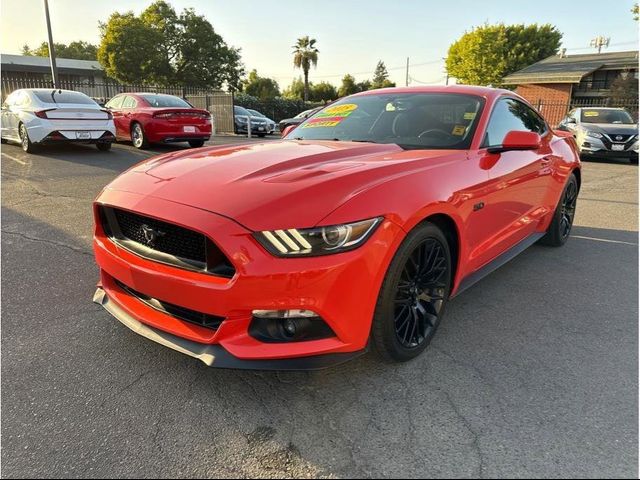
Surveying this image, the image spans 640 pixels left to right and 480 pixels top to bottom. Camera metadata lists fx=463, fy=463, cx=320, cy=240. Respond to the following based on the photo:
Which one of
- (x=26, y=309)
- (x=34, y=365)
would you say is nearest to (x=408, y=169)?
(x=34, y=365)

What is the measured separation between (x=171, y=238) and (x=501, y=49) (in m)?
49.9

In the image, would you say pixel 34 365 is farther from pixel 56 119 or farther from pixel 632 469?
pixel 56 119

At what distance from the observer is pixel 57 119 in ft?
30.7

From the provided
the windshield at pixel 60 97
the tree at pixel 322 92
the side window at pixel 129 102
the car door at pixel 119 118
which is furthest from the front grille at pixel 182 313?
the tree at pixel 322 92

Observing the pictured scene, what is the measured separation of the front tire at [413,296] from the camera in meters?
2.26

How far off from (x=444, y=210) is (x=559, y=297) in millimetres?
1618

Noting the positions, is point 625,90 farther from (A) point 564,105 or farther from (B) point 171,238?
(B) point 171,238

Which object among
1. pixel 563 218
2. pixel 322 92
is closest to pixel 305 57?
pixel 322 92

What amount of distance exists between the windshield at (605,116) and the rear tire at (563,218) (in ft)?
34.4

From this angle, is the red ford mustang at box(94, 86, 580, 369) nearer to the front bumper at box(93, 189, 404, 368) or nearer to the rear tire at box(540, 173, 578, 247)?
the front bumper at box(93, 189, 404, 368)

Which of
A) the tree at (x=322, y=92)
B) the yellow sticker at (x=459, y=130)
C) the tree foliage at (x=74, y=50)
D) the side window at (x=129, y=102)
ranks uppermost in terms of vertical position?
the tree foliage at (x=74, y=50)

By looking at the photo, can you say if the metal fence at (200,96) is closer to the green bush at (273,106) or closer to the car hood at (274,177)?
the green bush at (273,106)

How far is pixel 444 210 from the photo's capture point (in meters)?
2.54

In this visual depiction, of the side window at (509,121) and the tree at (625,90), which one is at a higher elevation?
the tree at (625,90)
